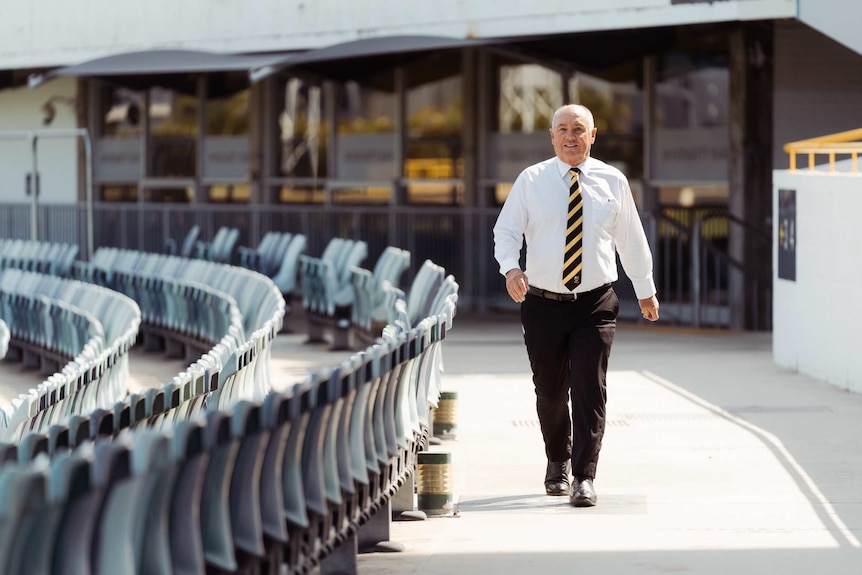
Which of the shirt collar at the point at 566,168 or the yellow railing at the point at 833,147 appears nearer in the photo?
the shirt collar at the point at 566,168

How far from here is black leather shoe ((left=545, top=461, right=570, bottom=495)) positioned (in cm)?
798

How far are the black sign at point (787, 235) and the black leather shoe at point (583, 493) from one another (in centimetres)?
666

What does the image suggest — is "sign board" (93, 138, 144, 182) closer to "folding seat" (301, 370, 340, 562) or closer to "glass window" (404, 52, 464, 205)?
"glass window" (404, 52, 464, 205)

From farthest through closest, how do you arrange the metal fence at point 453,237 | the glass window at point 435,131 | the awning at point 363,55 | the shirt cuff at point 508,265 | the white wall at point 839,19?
the glass window at point 435,131, the awning at point 363,55, the metal fence at point 453,237, the white wall at point 839,19, the shirt cuff at point 508,265

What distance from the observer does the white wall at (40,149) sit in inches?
1106

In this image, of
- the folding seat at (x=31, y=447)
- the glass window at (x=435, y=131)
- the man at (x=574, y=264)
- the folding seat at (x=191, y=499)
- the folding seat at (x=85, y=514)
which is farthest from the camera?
the glass window at (x=435, y=131)

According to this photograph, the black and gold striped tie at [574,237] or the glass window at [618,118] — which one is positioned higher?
the glass window at [618,118]

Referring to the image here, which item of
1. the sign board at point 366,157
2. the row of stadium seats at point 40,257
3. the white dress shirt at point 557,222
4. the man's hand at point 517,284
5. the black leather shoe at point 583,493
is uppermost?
the sign board at point 366,157

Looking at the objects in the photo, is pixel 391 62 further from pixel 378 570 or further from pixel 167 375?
pixel 378 570

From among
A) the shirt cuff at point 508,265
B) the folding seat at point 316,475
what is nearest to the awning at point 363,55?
the shirt cuff at point 508,265

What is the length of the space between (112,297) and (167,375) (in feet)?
4.05

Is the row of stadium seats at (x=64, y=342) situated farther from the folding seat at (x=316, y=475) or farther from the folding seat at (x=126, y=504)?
the folding seat at (x=126, y=504)

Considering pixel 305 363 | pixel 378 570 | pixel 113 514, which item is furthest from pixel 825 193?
pixel 113 514

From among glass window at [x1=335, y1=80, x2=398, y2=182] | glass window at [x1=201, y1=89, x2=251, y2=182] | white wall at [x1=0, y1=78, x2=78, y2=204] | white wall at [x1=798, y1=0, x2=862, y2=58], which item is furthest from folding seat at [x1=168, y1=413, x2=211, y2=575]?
white wall at [x1=0, y1=78, x2=78, y2=204]
